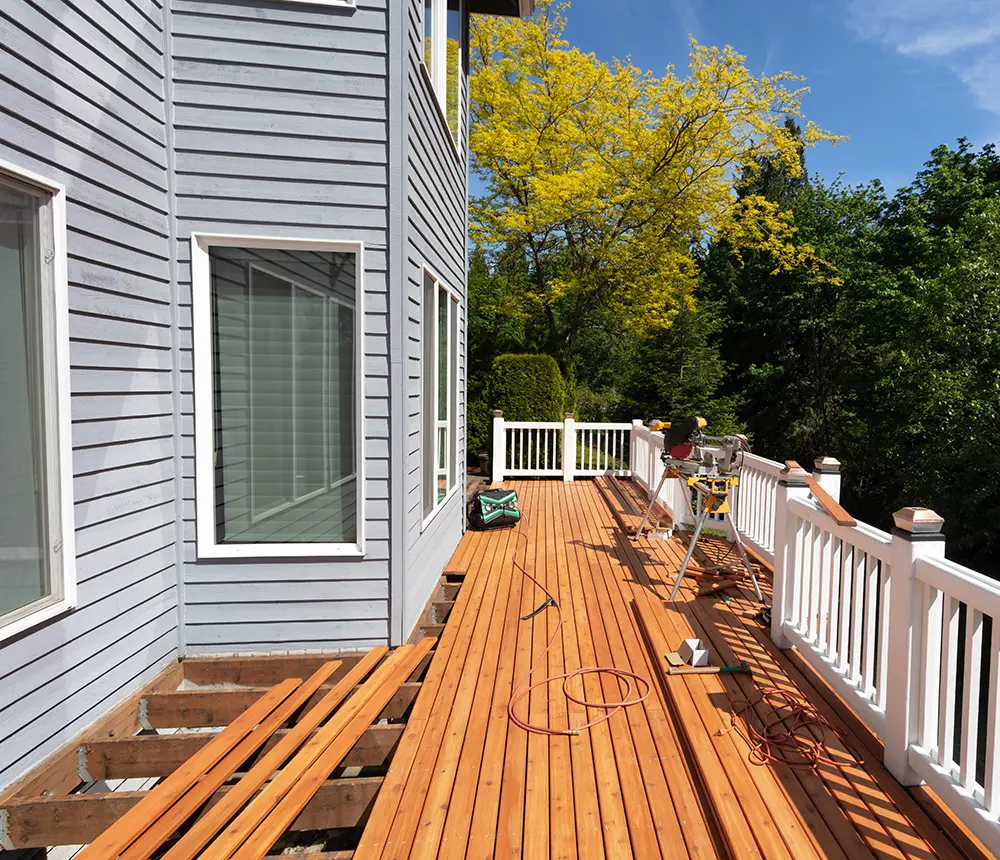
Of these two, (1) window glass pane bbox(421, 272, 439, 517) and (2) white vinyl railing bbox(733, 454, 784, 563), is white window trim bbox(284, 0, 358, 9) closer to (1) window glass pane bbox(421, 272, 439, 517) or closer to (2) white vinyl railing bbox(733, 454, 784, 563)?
(1) window glass pane bbox(421, 272, 439, 517)

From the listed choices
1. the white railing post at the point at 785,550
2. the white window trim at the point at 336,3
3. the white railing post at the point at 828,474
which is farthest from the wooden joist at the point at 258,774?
the white window trim at the point at 336,3

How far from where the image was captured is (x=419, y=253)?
12.3 feet

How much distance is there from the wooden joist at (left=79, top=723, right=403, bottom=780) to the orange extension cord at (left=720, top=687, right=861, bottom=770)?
1.57 metres

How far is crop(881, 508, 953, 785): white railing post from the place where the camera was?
217 centimetres

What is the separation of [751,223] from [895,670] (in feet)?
45.1

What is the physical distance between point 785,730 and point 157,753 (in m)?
2.81

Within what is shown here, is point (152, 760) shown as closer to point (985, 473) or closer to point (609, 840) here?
point (609, 840)

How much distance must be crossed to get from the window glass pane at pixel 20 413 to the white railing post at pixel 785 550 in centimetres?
374

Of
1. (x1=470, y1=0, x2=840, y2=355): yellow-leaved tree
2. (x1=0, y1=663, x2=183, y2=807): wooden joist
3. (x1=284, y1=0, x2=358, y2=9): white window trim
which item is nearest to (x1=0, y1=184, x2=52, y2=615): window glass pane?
(x1=0, y1=663, x2=183, y2=807): wooden joist

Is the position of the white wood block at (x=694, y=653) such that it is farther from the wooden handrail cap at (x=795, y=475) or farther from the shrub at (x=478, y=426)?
the shrub at (x=478, y=426)

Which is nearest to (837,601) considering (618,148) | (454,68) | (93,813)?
(93,813)

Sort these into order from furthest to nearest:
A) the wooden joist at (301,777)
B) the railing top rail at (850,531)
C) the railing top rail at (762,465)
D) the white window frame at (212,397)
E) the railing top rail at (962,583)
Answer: the railing top rail at (762,465)
the white window frame at (212,397)
the railing top rail at (850,531)
the wooden joist at (301,777)
the railing top rail at (962,583)

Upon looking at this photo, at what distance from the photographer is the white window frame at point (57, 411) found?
236 centimetres

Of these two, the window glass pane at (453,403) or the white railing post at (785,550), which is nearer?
the white railing post at (785,550)
